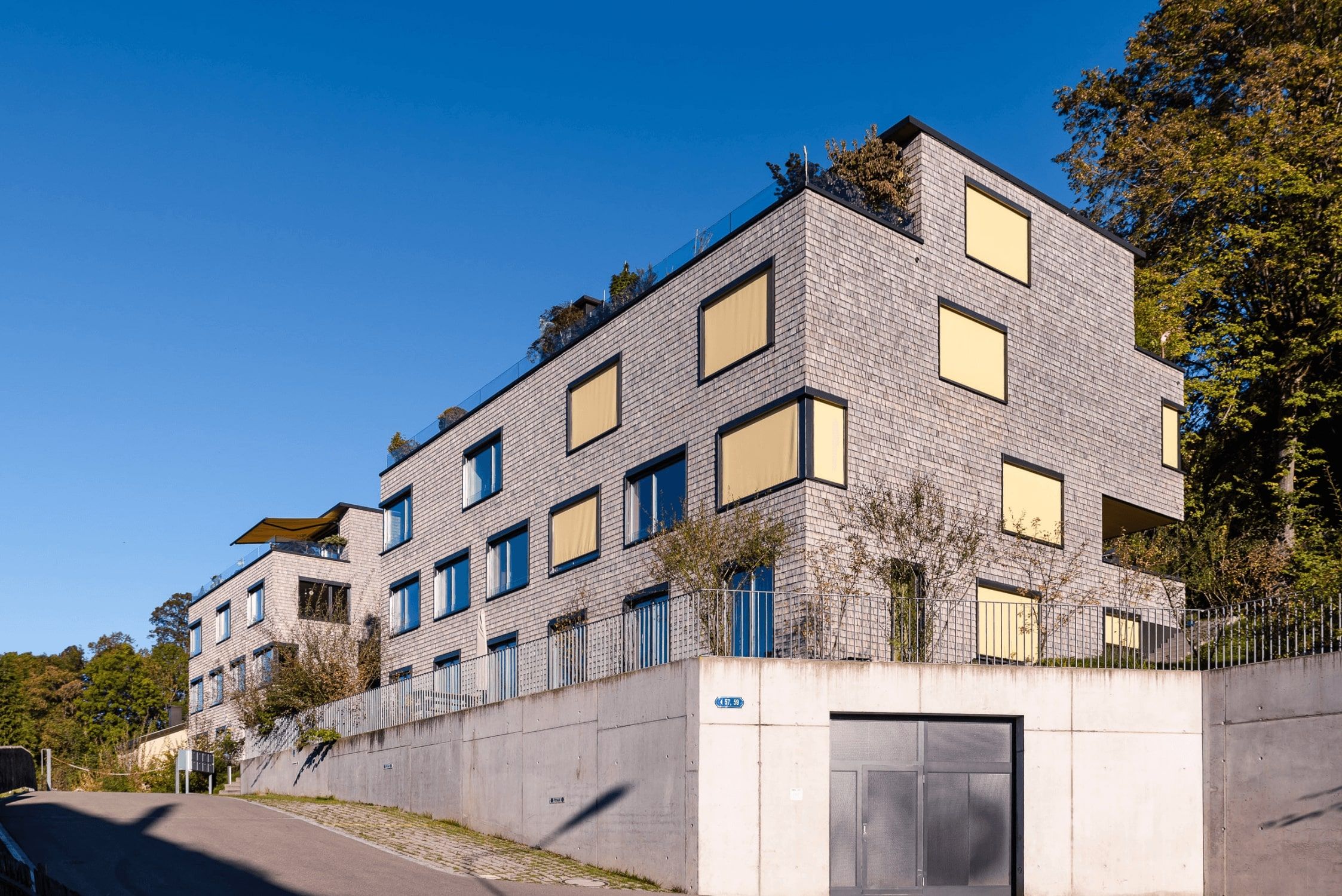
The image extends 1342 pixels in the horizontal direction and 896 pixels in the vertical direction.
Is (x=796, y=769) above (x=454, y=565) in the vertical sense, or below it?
below

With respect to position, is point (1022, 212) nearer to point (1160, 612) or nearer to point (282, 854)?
point (1160, 612)

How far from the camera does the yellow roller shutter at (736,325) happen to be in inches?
948

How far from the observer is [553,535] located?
29.8 meters

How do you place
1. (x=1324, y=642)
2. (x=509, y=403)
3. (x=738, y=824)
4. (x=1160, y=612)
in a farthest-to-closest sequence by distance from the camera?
(x=509, y=403) → (x=1160, y=612) → (x=1324, y=642) → (x=738, y=824)

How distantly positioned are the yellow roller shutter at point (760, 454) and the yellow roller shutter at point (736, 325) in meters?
1.44

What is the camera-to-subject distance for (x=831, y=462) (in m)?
22.8

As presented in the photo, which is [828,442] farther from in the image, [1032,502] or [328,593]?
[328,593]

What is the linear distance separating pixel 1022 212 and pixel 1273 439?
1382 centimetres

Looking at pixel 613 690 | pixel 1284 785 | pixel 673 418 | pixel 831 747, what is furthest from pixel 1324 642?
pixel 673 418

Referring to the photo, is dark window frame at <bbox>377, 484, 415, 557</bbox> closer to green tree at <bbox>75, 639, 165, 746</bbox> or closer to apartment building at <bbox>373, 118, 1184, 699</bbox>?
apartment building at <bbox>373, 118, 1184, 699</bbox>

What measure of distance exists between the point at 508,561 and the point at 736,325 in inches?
402

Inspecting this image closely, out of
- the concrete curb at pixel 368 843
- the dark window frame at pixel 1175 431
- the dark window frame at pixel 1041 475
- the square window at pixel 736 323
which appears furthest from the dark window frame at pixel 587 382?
the dark window frame at pixel 1175 431

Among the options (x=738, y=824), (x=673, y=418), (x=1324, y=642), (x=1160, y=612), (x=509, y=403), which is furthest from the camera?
(x=509, y=403)

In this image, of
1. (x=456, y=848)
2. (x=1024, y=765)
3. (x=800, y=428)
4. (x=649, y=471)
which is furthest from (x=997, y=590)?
(x=456, y=848)
